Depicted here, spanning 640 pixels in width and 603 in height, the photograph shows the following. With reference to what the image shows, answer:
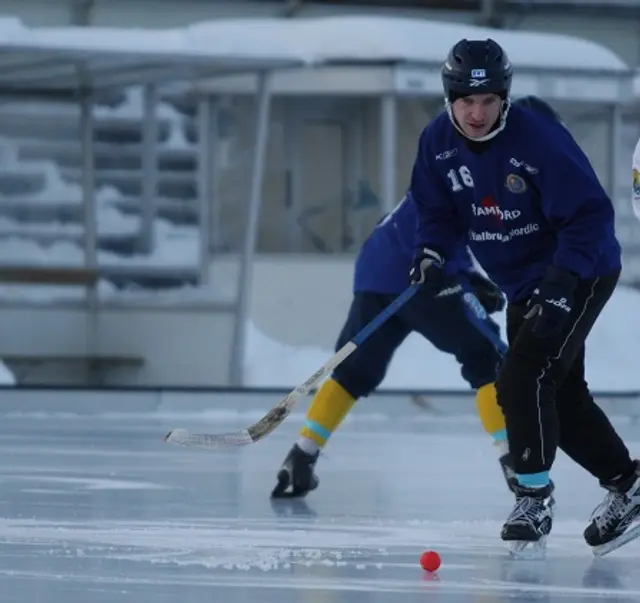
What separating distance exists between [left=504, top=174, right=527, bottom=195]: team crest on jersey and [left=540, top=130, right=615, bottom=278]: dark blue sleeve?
0.14 feet

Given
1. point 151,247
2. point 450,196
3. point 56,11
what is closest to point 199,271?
point 151,247

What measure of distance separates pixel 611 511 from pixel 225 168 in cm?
775

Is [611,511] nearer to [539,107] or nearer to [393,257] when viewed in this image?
[539,107]

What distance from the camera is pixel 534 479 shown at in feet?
13.1

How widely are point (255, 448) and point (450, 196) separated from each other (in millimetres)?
2408

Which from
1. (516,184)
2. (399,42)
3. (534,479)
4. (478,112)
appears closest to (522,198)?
(516,184)

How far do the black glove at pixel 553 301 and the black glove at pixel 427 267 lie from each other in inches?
17.1

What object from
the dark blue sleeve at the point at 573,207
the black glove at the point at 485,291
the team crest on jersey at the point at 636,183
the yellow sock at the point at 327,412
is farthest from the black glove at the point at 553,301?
the yellow sock at the point at 327,412

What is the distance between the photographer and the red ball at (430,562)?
3.82m

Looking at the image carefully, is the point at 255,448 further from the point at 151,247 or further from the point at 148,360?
the point at 151,247

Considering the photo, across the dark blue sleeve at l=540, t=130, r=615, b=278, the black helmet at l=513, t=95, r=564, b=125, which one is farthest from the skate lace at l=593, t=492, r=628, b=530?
the black helmet at l=513, t=95, r=564, b=125

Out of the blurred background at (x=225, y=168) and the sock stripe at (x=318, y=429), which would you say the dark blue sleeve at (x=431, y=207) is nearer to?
the sock stripe at (x=318, y=429)

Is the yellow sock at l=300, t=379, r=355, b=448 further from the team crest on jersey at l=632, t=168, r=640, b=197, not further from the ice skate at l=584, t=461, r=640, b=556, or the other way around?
the team crest on jersey at l=632, t=168, r=640, b=197

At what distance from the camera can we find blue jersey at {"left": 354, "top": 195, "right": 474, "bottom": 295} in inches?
198
